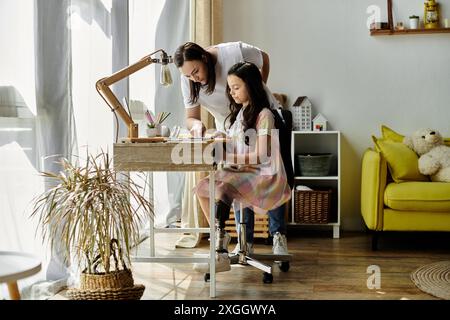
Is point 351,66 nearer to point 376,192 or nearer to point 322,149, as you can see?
point 322,149

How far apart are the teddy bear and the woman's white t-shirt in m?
1.27

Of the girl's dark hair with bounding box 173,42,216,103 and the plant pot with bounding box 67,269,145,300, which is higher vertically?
the girl's dark hair with bounding box 173,42,216,103

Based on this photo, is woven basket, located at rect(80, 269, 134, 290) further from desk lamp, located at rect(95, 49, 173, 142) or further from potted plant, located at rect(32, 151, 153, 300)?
desk lamp, located at rect(95, 49, 173, 142)

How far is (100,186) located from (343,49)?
2.63 m

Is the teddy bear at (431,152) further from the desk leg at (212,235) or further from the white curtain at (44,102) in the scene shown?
the white curtain at (44,102)

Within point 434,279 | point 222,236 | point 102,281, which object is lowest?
point 434,279

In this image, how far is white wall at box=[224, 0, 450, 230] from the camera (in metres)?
4.76

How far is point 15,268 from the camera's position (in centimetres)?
176

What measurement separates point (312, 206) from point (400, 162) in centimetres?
68

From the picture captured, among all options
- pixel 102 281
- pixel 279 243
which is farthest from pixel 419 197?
pixel 102 281

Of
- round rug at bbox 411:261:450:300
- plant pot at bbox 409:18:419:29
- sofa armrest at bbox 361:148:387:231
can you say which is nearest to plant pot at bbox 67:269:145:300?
round rug at bbox 411:261:450:300

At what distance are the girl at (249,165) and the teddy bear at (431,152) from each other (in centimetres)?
130

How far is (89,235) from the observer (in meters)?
2.72

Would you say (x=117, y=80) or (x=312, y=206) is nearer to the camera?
(x=117, y=80)
